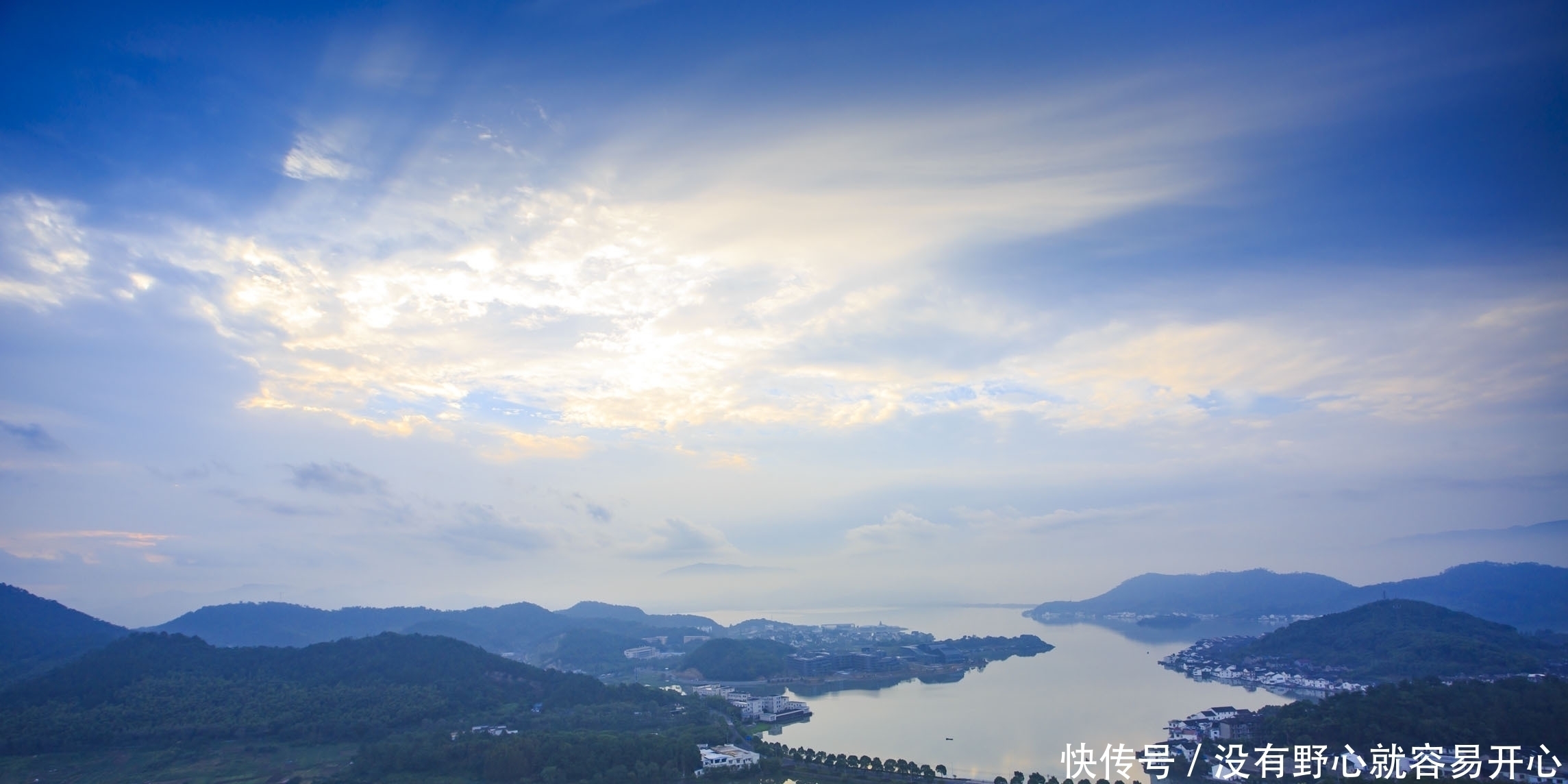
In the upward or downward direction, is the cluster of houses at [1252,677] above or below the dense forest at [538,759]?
below

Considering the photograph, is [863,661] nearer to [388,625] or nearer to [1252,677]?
[1252,677]

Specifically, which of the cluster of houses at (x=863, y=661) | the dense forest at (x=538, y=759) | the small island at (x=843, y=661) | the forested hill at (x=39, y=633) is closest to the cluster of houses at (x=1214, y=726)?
the dense forest at (x=538, y=759)

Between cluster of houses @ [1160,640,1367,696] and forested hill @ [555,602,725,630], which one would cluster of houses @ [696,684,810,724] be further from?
forested hill @ [555,602,725,630]

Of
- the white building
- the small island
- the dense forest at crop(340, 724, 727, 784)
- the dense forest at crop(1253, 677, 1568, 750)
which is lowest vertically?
the small island

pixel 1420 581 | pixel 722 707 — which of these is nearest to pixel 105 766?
pixel 722 707

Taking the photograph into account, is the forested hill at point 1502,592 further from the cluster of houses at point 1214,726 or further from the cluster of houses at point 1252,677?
the cluster of houses at point 1214,726

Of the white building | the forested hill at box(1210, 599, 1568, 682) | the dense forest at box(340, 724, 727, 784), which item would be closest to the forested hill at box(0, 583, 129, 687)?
the dense forest at box(340, 724, 727, 784)

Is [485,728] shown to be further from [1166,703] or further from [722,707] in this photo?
[1166,703]
